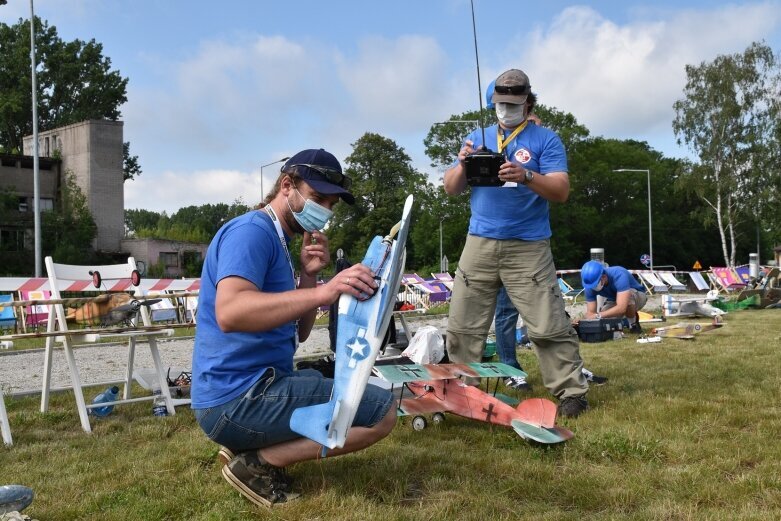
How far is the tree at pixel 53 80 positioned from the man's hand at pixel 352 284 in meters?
57.0

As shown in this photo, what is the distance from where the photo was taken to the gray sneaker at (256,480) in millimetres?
2916

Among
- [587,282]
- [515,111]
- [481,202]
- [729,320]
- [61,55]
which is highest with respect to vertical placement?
[61,55]

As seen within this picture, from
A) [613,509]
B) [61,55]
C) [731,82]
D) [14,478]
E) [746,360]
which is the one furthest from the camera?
[61,55]

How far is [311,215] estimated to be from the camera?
294 cm

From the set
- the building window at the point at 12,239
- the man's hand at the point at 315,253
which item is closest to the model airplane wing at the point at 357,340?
the man's hand at the point at 315,253

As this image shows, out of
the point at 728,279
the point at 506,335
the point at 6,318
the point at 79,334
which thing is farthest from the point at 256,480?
the point at 728,279

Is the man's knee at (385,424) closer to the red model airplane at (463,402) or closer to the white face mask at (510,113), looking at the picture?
the red model airplane at (463,402)

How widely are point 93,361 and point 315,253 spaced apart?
23.8 feet

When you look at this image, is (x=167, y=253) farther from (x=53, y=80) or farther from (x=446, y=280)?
(x=446, y=280)

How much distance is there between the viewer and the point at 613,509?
2.88 meters

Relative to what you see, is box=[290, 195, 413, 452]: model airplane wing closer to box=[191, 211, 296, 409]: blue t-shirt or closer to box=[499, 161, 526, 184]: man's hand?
box=[191, 211, 296, 409]: blue t-shirt

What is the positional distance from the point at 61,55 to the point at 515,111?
56413 millimetres

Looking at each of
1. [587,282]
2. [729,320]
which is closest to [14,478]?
[587,282]

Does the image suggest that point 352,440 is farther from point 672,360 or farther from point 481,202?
point 672,360
